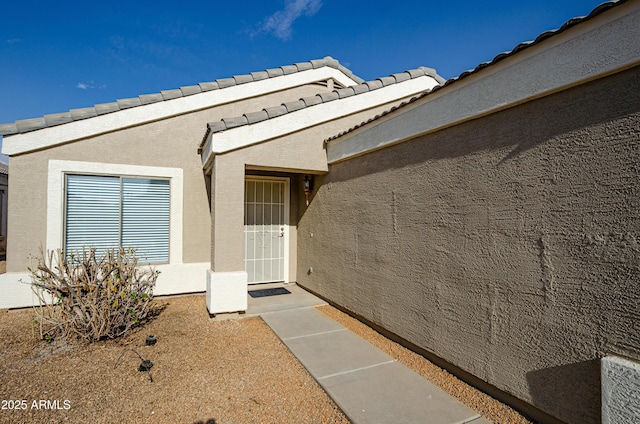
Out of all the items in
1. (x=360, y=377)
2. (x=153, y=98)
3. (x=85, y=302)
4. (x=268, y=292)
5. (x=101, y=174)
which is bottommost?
(x=360, y=377)

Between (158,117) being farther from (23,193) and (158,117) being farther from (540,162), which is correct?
(540,162)

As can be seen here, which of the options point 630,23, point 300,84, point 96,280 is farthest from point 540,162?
point 300,84

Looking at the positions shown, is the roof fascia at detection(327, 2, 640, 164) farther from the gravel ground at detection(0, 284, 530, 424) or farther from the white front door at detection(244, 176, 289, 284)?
the white front door at detection(244, 176, 289, 284)

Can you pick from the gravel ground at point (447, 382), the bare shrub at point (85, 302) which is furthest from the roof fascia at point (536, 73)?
the bare shrub at point (85, 302)

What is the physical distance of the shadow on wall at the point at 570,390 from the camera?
2.60 meters

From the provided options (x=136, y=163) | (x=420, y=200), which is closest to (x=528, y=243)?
(x=420, y=200)

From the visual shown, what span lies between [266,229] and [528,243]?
6690 mm

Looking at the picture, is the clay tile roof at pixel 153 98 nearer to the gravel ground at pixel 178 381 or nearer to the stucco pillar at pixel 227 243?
the stucco pillar at pixel 227 243

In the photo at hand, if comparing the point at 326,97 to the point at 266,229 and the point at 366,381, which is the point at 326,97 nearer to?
the point at 266,229

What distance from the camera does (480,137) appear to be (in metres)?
3.74

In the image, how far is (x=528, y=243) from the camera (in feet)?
10.4

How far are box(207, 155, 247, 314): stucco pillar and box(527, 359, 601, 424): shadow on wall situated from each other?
4.91m

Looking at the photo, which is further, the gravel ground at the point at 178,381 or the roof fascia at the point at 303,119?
the roof fascia at the point at 303,119

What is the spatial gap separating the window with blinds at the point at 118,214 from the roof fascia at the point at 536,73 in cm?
602
